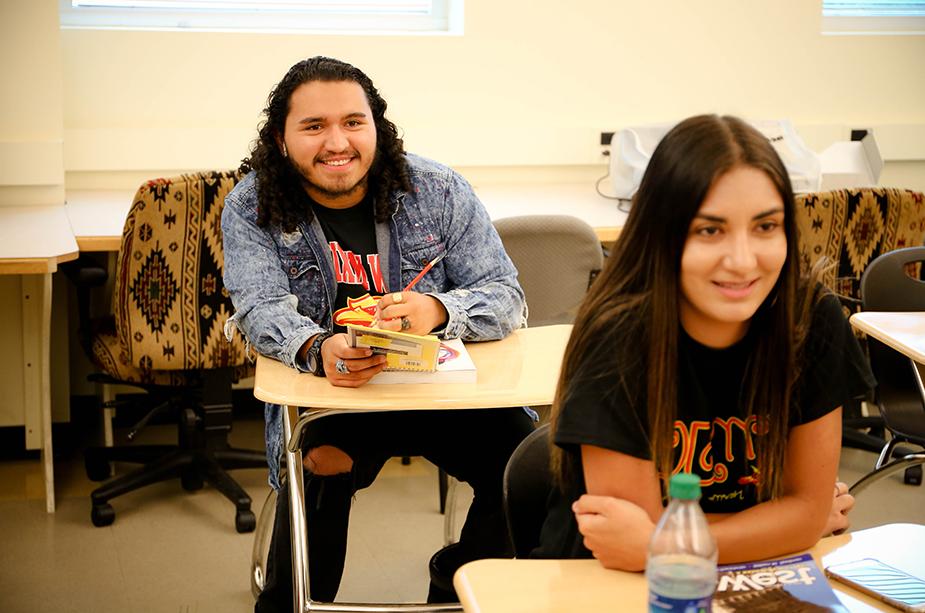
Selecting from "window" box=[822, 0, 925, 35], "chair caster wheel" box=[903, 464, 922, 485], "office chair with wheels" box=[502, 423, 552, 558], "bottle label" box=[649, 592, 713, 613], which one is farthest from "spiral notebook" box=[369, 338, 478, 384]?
"window" box=[822, 0, 925, 35]

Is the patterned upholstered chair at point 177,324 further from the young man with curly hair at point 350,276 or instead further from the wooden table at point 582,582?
the wooden table at point 582,582

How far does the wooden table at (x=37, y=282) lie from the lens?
119 inches

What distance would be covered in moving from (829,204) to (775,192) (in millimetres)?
2118

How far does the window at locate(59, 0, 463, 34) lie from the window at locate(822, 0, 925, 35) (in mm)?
1739

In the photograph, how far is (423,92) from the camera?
14.5 ft

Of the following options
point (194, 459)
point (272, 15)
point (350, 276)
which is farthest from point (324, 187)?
point (272, 15)

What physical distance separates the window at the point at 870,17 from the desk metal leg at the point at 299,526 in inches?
147

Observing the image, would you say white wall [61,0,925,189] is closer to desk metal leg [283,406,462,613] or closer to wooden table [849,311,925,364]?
wooden table [849,311,925,364]

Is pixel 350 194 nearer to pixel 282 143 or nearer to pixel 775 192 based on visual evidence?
pixel 282 143

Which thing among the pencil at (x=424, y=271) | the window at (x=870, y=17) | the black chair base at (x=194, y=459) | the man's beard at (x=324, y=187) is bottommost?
the black chair base at (x=194, y=459)

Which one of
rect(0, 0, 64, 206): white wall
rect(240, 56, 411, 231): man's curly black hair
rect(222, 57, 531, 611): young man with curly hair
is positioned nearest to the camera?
rect(222, 57, 531, 611): young man with curly hair

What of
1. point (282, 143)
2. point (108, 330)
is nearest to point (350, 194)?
point (282, 143)

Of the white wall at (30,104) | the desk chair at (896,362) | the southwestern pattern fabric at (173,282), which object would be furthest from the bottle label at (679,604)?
the white wall at (30,104)

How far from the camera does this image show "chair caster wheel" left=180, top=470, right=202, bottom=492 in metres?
3.46
